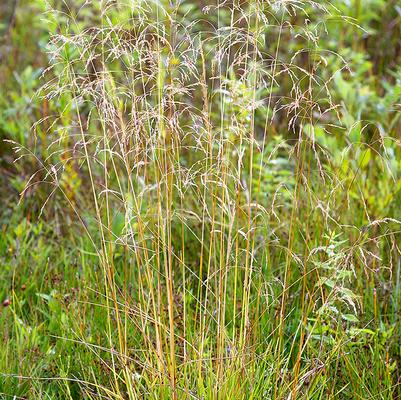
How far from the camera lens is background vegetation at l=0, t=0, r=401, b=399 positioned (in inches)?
80.3

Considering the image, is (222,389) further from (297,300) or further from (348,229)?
(348,229)

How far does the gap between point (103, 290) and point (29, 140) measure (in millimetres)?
1646

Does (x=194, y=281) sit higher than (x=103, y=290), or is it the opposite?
(x=103, y=290)

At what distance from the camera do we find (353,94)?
13.0 ft

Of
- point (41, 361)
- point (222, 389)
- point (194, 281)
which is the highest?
point (222, 389)

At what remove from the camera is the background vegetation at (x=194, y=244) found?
2.04 metres

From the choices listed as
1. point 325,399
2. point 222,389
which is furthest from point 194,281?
point 222,389

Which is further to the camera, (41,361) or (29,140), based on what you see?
(29,140)

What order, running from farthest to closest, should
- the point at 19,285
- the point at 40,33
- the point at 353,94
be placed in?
1. the point at 40,33
2. the point at 353,94
3. the point at 19,285

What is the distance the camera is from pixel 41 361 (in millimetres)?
2521

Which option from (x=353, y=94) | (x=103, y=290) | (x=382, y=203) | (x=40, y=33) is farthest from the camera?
(x=40, y=33)

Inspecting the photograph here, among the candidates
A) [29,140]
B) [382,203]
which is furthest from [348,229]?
[29,140]

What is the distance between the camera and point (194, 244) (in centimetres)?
342

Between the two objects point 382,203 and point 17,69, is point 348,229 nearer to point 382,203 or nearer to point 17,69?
point 382,203
